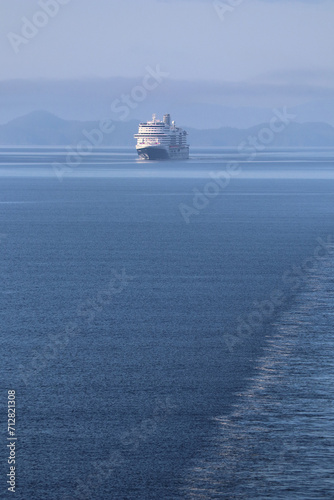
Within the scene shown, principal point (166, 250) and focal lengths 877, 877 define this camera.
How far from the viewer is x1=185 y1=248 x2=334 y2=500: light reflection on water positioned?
20.0m

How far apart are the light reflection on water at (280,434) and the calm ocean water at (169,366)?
49 millimetres

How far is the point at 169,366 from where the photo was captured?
28.8m

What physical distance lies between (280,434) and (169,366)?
647 centimetres

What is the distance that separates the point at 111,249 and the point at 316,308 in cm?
2168

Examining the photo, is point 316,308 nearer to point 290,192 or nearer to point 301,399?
point 301,399

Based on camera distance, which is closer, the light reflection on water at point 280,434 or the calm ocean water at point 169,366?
the light reflection on water at point 280,434

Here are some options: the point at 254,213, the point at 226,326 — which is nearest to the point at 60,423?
the point at 226,326

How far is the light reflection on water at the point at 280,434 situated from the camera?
65.5 ft

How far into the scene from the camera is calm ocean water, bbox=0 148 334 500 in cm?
2064

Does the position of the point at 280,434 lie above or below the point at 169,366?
below

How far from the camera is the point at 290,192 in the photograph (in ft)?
403

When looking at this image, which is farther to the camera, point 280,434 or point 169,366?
point 169,366

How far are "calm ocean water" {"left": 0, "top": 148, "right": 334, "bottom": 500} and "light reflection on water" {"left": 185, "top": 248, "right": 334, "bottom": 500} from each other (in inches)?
1.9

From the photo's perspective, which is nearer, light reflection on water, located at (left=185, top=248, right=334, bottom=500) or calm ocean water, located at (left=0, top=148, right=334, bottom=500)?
light reflection on water, located at (left=185, top=248, right=334, bottom=500)
